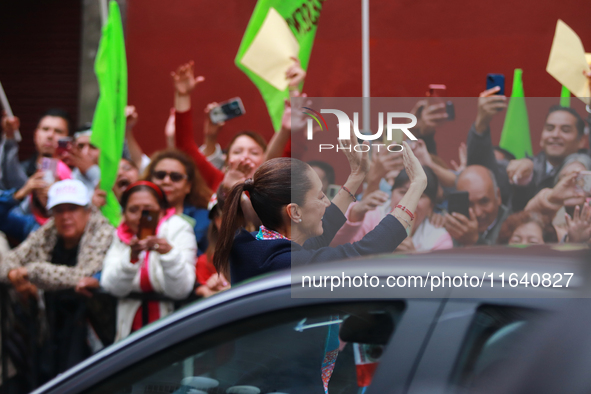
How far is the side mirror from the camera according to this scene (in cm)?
125

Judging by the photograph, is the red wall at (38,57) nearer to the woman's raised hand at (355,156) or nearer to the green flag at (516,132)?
the green flag at (516,132)

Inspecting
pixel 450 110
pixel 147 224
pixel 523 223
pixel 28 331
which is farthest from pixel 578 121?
pixel 28 331

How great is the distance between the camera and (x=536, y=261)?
1.23 m

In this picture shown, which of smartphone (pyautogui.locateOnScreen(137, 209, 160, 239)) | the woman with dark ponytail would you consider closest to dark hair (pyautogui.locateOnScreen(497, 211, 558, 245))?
the woman with dark ponytail

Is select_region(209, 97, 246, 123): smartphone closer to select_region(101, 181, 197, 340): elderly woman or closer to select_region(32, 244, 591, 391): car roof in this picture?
select_region(101, 181, 197, 340): elderly woman

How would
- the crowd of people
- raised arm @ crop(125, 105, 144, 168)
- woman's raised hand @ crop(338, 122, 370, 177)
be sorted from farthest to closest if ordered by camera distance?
raised arm @ crop(125, 105, 144, 168) < the crowd of people < woman's raised hand @ crop(338, 122, 370, 177)

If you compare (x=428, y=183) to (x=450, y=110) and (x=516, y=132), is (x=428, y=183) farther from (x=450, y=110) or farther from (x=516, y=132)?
(x=516, y=132)

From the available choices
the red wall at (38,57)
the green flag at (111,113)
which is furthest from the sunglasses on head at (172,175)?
the red wall at (38,57)

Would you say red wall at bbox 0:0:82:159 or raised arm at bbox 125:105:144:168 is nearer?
raised arm at bbox 125:105:144:168

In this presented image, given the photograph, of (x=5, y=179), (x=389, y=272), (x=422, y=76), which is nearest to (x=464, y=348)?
(x=389, y=272)

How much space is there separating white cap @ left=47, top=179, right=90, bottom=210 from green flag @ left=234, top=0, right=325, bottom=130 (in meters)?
1.29

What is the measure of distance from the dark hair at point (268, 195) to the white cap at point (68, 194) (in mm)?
2180

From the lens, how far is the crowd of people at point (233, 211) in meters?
1.61

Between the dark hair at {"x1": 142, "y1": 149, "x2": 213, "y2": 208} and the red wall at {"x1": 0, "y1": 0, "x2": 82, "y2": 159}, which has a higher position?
the red wall at {"x1": 0, "y1": 0, "x2": 82, "y2": 159}
